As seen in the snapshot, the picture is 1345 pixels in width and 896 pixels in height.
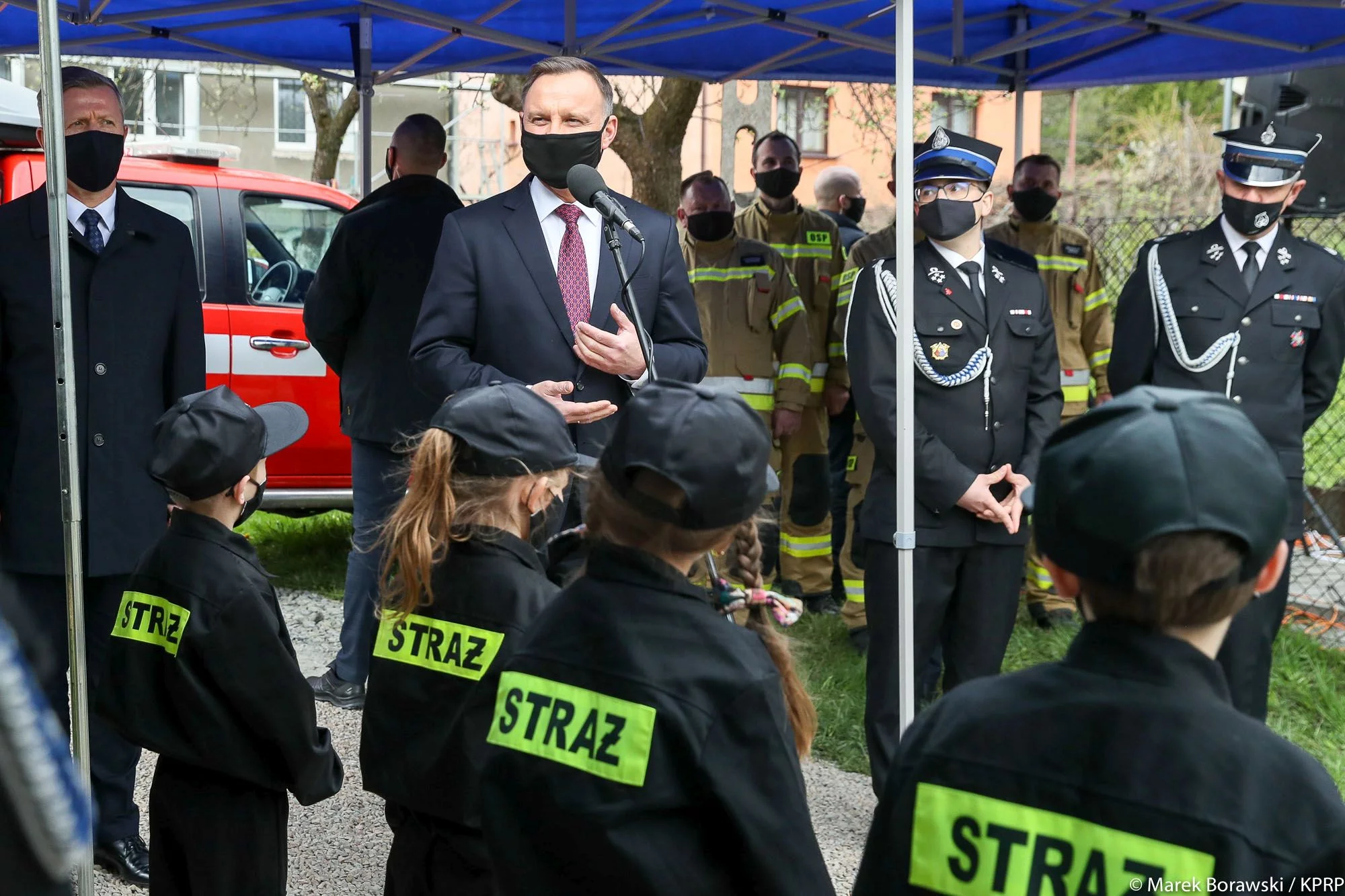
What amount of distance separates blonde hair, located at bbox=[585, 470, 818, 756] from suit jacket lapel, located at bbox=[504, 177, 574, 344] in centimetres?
138

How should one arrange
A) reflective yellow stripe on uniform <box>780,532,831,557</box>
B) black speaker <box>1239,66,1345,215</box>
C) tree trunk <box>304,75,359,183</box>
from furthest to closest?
tree trunk <box>304,75,359,183</box> < black speaker <box>1239,66,1345,215</box> < reflective yellow stripe on uniform <box>780,532,831,557</box>

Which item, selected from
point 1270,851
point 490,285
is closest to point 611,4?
point 490,285

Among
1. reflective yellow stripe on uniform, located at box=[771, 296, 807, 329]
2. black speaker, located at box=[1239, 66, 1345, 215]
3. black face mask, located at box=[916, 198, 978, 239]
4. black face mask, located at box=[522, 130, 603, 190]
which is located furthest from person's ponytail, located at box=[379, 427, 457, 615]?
black speaker, located at box=[1239, 66, 1345, 215]

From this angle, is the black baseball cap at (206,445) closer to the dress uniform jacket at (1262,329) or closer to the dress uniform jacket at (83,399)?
the dress uniform jacket at (83,399)

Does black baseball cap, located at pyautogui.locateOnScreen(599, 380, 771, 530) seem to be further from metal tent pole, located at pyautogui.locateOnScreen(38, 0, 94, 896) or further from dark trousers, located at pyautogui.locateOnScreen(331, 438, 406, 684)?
dark trousers, located at pyautogui.locateOnScreen(331, 438, 406, 684)

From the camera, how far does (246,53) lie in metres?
6.39

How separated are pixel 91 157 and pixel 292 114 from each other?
26.5m

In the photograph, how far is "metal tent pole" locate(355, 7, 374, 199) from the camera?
6094mm

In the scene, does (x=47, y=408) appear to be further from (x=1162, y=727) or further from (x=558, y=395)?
(x=1162, y=727)

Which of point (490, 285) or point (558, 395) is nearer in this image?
point (558, 395)

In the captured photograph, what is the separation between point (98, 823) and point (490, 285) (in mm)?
1682

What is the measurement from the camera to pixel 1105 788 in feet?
4.42

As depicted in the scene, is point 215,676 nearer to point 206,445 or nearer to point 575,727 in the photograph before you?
point 206,445

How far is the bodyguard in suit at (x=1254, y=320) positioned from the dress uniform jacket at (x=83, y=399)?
2777 millimetres
